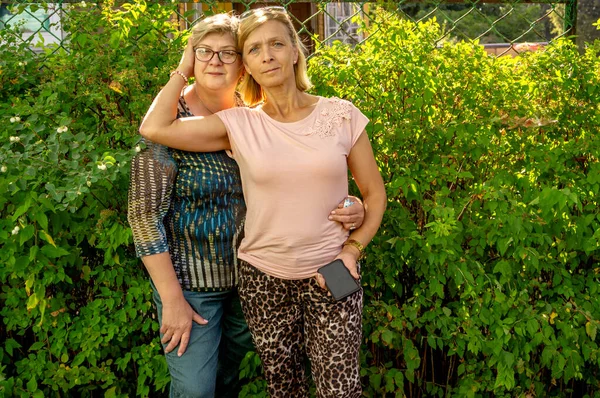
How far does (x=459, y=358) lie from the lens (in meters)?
3.47

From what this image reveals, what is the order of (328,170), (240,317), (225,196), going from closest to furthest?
(328,170) → (225,196) → (240,317)

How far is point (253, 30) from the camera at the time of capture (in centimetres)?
276

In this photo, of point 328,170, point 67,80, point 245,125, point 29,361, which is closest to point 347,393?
point 328,170

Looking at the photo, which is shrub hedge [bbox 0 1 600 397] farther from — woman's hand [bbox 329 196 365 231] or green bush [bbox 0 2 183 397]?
woman's hand [bbox 329 196 365 231]

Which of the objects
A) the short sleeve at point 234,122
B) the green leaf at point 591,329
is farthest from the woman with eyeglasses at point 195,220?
the green leaf at point 591,329

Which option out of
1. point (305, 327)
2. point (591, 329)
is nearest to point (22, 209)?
point (305, 327)

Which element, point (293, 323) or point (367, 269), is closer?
point (293, 323)

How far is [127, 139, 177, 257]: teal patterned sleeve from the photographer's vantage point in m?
2.74

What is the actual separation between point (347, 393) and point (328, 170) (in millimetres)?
798

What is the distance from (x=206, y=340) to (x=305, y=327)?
1.20 ft

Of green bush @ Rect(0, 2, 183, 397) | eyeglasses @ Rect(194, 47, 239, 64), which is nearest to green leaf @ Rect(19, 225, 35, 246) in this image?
green bush @ Rect(0, 2, 183, 397)

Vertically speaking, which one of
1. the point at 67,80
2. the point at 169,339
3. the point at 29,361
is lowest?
the point at 29,361

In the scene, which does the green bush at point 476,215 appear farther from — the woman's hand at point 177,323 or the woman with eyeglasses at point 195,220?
the woman's hand at point 177,323

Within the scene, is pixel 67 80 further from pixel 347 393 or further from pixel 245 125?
pixel 347 393
